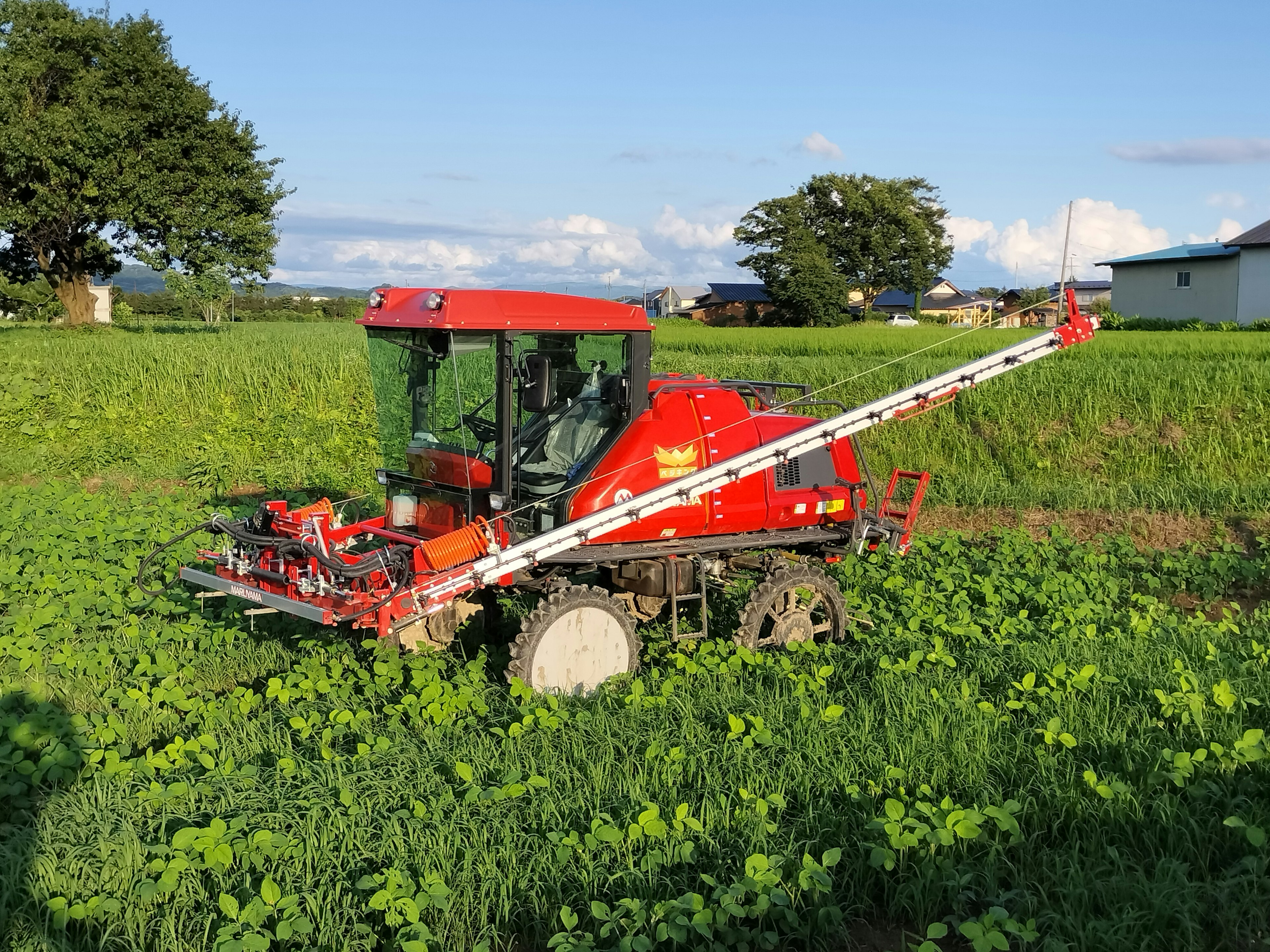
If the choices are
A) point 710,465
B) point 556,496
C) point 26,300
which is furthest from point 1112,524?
point 26,300

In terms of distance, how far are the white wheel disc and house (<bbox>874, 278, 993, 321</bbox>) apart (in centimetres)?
6538

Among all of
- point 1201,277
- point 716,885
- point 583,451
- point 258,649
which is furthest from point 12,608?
point 1201,277

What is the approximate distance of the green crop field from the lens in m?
4.20

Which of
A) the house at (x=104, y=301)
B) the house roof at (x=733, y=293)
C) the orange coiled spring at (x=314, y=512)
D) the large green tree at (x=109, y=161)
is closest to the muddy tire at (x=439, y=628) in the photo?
the orange coiled spring at (x=314, y=512)

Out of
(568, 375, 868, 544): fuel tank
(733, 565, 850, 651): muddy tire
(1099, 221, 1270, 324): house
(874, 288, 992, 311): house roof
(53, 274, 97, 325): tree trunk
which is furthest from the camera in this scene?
(874, 288, 992, 311): house roof

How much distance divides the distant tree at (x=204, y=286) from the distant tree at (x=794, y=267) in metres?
30.4

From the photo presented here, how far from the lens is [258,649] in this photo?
25.1ft

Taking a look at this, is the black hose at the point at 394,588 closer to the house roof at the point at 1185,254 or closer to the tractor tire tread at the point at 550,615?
the tractor tire tread at the point at 550,615

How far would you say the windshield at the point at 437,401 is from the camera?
6.45 meters

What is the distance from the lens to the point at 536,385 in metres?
6.39

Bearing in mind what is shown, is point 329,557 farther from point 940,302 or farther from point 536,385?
point 940,302

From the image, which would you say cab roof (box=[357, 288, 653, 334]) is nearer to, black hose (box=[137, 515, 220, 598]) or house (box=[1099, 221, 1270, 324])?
black hose (box=[137, 515, 220, 598])

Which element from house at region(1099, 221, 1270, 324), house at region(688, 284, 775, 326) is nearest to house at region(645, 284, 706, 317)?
house at region(688, 284, 775, 326)

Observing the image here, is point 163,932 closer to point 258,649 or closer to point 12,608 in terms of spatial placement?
point 258,649
